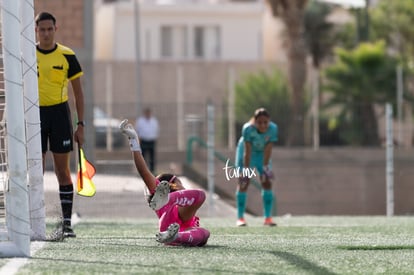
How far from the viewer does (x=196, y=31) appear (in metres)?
55.8

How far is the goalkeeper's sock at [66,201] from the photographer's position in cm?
1152

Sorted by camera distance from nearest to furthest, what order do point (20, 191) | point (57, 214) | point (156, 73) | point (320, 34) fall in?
1. point (20, 191)
2. point (57, 214)
3. point (156, 73)
4. point (320, 34)

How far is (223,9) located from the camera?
55406mm

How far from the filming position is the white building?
5475 cm

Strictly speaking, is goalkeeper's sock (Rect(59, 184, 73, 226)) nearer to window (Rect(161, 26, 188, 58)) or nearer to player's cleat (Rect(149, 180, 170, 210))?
player's cleat (Rect(149, 180, 170, 210))

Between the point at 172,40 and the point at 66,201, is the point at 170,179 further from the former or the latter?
the point at 172,40

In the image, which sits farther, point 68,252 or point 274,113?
point 274,113

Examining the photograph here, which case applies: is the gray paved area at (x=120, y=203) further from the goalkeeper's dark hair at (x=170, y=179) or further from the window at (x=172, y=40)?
the window at (x=172, y=40)

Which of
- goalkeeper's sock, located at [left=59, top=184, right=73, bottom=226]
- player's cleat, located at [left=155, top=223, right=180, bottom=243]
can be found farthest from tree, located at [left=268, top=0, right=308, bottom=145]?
player's cleat, located at [left=155, top=223, right=180, bottom=243]

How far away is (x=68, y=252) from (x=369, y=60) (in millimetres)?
29421

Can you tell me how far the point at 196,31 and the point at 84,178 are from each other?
1742 inches

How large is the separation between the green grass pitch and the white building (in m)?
42.9

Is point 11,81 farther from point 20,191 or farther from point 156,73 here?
point 156,73

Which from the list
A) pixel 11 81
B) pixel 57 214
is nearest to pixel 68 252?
pixel 11 81
